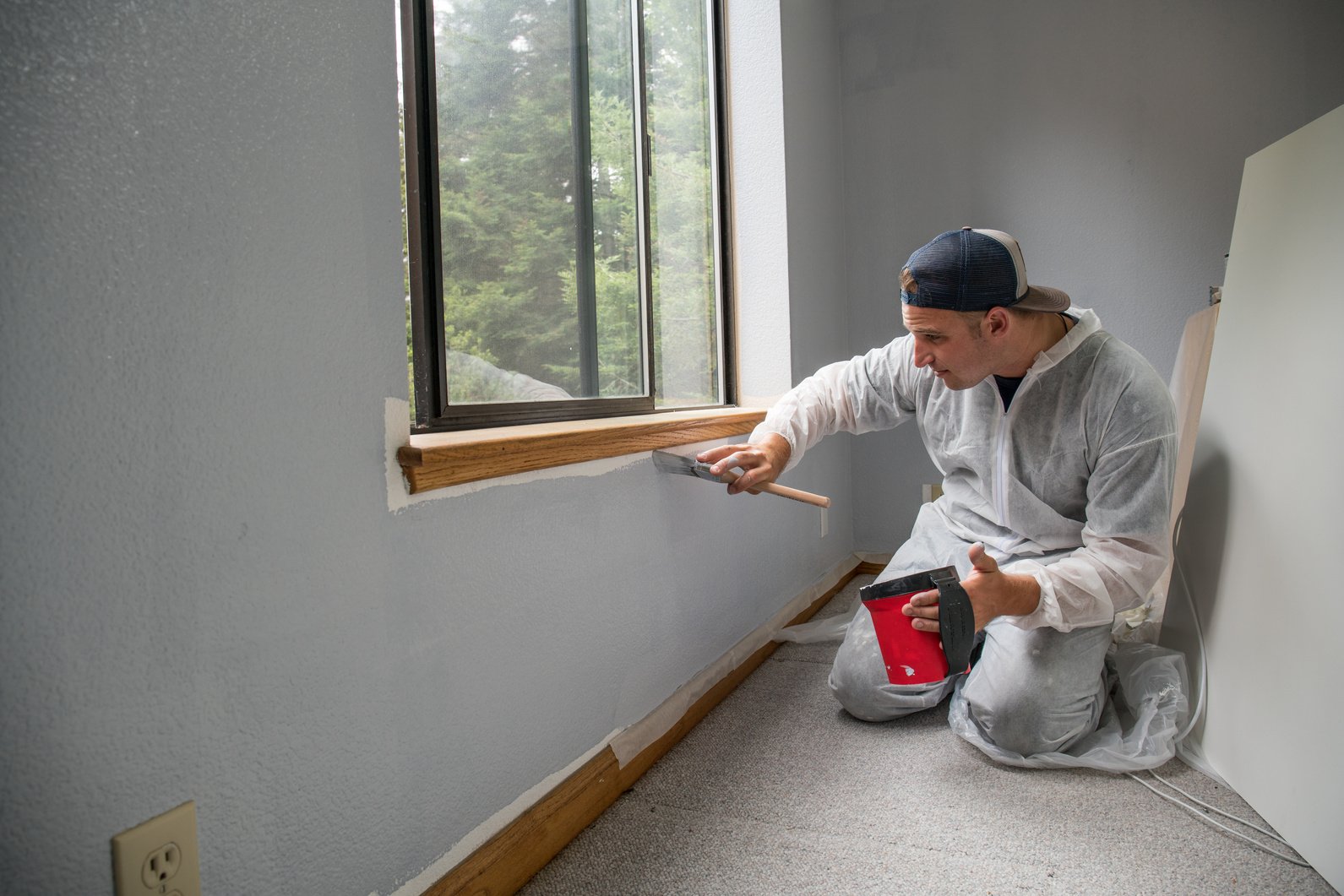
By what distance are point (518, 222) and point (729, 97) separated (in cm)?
128

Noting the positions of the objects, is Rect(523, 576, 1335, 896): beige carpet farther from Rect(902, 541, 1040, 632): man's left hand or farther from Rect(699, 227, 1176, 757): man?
Rect(902, 541, 1040, 632): man's left hand

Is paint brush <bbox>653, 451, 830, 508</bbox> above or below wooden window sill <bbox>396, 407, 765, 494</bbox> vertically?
below

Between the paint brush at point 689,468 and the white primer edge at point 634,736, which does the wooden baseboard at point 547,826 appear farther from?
the paint brush at point 689,468

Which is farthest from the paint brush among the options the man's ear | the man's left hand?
the man's ear

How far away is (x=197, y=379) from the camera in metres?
0.72

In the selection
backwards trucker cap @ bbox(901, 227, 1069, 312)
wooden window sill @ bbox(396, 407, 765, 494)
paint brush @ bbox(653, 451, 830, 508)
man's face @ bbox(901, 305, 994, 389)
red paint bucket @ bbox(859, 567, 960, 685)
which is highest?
backwards trucker cap @ bbox(901, 227, 1069, 312)

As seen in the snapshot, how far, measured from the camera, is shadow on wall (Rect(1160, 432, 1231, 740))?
1.59 metres

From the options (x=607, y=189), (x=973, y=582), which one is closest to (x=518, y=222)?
(x=607, y=189)

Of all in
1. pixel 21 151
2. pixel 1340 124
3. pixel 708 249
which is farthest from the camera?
pixel 708 249

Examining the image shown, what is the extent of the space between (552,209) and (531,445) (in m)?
0.59

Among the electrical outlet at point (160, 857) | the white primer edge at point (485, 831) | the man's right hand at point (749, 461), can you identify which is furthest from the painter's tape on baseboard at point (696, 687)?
the electrical outlet at point (160, 857)

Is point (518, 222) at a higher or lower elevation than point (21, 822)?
higher

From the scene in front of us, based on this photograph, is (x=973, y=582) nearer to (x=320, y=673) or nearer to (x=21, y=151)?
(x=320, y=673)

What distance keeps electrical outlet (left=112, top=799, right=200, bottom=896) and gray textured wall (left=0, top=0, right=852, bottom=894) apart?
0.04 ft
